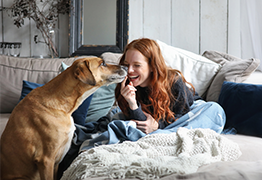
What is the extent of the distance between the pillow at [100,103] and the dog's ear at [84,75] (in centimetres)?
66

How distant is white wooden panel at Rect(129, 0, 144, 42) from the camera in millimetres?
2711

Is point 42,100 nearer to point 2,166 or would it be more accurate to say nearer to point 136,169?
point 2,166

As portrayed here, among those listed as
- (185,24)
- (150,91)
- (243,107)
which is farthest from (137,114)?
(185,24)

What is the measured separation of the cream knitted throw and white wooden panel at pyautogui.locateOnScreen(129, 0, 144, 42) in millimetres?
1816

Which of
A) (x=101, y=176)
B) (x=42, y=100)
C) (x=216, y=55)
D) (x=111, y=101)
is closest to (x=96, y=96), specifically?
(x=111, y=101)

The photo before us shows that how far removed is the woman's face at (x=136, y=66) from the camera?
144 centimetres

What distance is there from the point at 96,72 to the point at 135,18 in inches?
66.6

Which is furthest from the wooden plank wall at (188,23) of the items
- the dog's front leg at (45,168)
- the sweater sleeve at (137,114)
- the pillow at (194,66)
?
the dog's front leg at (45,168)

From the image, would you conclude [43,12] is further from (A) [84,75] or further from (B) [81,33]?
(A) [84,75]

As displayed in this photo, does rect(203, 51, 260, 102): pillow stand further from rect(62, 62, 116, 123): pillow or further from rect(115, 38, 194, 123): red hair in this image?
rect(62, 62, 116, 123): pillow

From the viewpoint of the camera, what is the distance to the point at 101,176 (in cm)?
83

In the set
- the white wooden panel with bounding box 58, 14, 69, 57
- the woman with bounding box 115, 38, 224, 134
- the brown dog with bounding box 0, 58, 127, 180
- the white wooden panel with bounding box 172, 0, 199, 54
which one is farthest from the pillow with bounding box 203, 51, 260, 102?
the white wooden panel with bounding box 58, 14, 69, 57

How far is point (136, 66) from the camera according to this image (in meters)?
1.46

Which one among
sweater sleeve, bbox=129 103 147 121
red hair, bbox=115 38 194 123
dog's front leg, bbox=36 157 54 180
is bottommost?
dog's front leg, bbox=36 157 54 180
